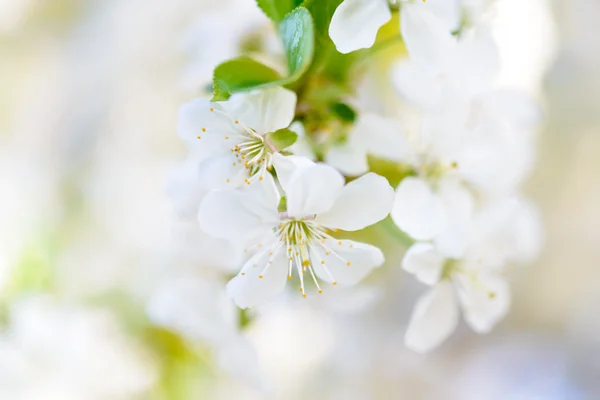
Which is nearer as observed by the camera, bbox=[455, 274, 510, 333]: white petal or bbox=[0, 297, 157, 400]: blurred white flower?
bbox=[455, 274, 510, 333]: white petal

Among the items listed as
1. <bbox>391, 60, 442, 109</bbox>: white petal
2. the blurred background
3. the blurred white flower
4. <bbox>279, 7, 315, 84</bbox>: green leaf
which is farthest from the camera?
the blurred background

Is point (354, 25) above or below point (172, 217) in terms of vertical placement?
above

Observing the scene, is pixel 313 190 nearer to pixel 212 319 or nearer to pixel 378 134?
pixel 378 134

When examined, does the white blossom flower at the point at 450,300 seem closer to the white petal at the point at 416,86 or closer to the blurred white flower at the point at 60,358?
the white petal at the point at 416,86

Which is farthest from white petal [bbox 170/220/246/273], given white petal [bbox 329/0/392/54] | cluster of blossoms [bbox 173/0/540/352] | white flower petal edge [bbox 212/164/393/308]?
white petal [bbox 329/0/392/54]

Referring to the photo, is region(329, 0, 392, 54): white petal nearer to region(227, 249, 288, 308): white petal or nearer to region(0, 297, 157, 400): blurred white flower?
region(227, 249, 288, 308): white petal

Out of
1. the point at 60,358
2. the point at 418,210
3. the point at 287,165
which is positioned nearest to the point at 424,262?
the point at 418,210

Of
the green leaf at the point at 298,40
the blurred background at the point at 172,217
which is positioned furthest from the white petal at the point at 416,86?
the blurred background at the point at 172,217

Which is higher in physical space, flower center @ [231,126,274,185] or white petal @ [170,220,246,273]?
flower center @ [231,126,274,185]
